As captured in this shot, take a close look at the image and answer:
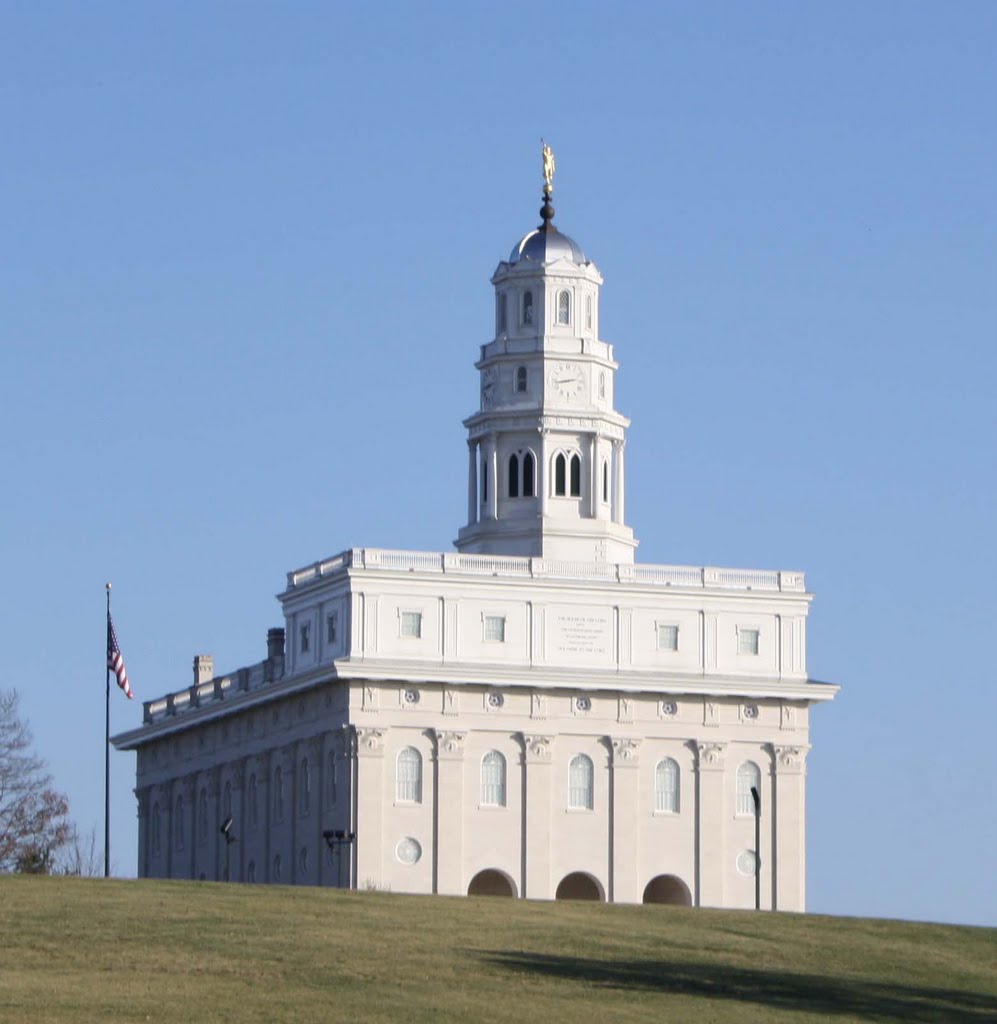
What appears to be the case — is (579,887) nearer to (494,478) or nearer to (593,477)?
(593,477)

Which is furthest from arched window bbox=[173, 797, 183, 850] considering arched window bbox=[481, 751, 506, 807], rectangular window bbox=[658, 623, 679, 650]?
rectangular window bbox=[658, 623, 679, 650]

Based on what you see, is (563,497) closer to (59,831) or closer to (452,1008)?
(59,831)

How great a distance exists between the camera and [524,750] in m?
132

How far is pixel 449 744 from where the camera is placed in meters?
132

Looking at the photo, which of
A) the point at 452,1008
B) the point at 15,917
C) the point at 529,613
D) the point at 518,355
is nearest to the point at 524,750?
the point at 529,613

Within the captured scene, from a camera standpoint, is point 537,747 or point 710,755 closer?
point 537,747

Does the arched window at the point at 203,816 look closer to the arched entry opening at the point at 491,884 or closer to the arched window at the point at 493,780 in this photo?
the arched entry opening at the point at 491,884

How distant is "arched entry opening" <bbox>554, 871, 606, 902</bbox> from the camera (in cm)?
13225

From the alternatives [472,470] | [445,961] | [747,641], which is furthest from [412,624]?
[445,961]

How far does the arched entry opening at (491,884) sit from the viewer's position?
131 m

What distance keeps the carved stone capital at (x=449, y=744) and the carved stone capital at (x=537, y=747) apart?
2.23 metres

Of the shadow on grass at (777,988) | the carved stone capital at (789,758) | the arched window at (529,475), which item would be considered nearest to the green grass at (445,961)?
the shadow on grass at (777,988)

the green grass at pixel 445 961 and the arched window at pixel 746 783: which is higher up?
the arched window at pixel 746 783

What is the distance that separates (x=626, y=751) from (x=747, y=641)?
6.11 m
